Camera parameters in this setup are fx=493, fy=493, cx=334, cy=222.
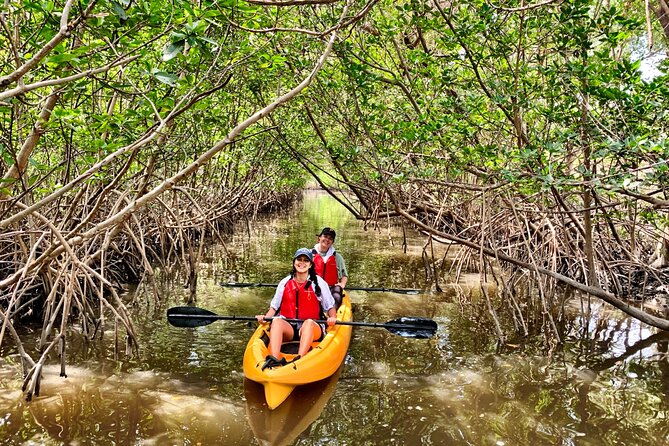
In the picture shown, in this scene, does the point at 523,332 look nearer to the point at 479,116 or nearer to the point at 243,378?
the point at 479,116

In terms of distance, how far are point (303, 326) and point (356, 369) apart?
0.78 meters

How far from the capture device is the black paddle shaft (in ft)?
15.8

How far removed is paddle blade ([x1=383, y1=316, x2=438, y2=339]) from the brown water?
307 mm

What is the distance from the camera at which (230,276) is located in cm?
930

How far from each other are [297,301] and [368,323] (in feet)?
2.36

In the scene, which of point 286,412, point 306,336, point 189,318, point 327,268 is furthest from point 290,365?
point 327,268

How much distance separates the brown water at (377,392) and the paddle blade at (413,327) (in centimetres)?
31

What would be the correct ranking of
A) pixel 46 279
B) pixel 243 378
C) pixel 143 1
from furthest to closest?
pixel 46 279, pixel 243 378, pixel 143 1

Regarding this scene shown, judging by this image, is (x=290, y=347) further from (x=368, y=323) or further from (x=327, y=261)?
(x=327, y=261)

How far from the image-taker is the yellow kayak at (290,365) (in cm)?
379

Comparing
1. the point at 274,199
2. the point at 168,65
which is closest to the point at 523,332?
the point at 168,65

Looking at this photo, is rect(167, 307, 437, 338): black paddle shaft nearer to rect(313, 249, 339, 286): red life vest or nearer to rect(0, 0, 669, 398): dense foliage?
rect(0, 0, 669, 398): dense foliage

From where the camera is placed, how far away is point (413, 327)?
493 centimetres

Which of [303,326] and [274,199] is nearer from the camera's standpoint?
[303,326]
